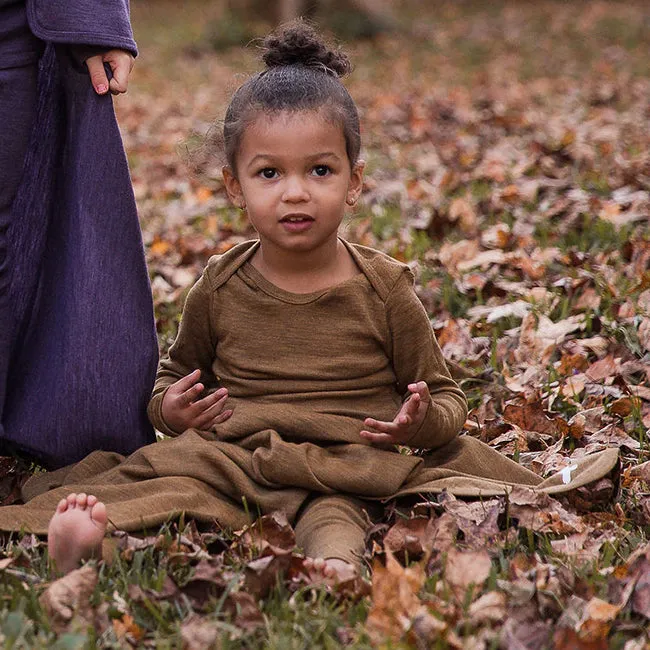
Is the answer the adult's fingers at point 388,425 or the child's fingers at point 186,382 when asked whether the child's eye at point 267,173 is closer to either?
the child's fingers at point 186,382

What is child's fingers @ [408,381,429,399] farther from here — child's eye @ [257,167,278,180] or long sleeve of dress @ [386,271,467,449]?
child's eye @ [257,167,278,180]

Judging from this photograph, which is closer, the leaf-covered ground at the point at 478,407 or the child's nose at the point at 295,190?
the leaf-covered ground at the point at 478,407

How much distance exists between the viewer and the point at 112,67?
120 inches

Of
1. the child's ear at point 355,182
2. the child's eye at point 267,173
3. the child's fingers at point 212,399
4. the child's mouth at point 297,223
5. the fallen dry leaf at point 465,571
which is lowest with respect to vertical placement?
the fallen dry leaf at point 465,571

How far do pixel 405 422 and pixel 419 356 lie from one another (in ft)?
0.89

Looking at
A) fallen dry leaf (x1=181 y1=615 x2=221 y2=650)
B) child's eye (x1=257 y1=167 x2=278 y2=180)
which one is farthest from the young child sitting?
fallen dry leaf (x1=181 y1=615 x2=221 y2=650)

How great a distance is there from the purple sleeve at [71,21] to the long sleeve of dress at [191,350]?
0.69m

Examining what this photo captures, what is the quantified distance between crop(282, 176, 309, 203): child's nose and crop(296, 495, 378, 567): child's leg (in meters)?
0.75

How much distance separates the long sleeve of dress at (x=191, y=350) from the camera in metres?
3.08

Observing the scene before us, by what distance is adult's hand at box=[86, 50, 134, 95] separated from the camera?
9.92ft

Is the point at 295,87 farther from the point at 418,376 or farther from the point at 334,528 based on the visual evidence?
the point at 334,528

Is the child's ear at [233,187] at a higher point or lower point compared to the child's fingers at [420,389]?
higher

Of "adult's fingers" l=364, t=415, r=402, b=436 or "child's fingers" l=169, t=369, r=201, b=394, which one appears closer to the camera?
"adult's fingers" l=364, t=415, r=402, b=436

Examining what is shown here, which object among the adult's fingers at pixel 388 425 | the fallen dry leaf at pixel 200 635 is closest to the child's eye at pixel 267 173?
the adult's fingers at pixel 388 425
